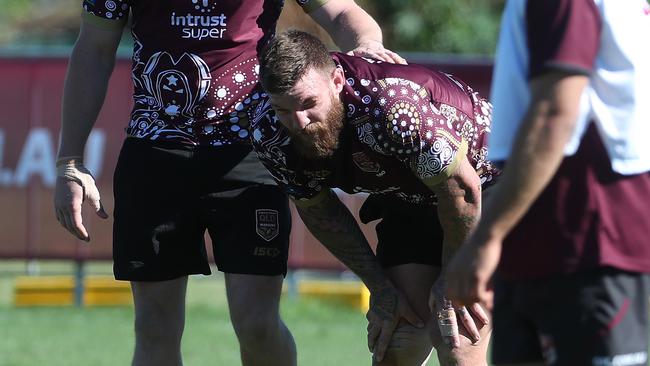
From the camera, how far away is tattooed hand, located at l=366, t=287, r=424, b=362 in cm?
499

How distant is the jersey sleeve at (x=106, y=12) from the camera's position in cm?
500

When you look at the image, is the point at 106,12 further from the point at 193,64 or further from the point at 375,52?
the point at 375,52

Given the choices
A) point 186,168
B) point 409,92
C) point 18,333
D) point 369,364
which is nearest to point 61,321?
point 18,333

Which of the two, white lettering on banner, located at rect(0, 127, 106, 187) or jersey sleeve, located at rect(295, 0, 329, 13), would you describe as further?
white lettering on banner, located at rect(0, 127, 106, 187)

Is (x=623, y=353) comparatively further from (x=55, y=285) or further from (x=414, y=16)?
(x=414, y=16)

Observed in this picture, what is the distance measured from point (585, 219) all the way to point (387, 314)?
192 centimetres

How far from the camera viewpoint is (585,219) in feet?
10.4

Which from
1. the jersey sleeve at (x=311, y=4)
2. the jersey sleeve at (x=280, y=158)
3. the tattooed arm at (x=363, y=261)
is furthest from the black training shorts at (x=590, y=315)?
the jersey sleeve at (x=311, y=4)

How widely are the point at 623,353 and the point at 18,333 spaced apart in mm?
6484

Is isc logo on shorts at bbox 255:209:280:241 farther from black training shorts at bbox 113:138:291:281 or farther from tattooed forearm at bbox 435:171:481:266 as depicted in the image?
tattooed forearm at bbox 435:171:481:266

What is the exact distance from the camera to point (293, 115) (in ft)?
14.0

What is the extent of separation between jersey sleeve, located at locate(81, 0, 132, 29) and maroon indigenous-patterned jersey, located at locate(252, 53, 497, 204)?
704 mm

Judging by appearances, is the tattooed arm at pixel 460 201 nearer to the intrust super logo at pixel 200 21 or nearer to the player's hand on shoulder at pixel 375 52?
the player's hand on shoulder at pixel 375 52

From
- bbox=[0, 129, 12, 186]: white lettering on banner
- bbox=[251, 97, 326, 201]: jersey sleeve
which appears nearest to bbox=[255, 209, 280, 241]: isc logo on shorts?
bbox=[251, 97, 326, 201]: jersey sleeve
